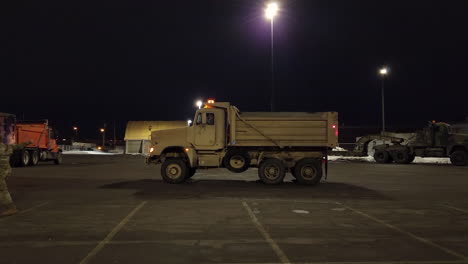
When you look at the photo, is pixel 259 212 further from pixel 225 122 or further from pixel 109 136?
pixel 109 136

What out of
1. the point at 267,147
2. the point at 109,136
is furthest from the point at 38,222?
the point at 109,136

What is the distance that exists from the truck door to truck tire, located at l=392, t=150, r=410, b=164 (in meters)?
23.4

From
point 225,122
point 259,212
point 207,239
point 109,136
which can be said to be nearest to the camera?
point 207,239

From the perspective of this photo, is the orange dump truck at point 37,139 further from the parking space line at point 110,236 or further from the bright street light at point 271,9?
the parking space line at point 110,236

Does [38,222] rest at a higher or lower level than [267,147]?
lower

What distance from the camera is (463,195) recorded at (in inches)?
543

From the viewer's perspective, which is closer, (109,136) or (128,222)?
(128,222)

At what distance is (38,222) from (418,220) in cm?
806

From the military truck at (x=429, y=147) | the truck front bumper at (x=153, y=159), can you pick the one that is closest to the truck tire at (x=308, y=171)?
the truck front bumper at (x=153, y=159)

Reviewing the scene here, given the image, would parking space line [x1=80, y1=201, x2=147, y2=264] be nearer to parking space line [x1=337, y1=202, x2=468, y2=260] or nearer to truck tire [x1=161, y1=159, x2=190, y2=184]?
parking space line [x1=337, y1=202, x2=468, y2=260]

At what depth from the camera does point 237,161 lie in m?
16.8

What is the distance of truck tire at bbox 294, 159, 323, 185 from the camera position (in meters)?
16.5

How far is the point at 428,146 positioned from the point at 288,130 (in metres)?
22.6

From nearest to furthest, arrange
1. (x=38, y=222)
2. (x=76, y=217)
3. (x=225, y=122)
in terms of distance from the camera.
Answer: (x=38, y=222) < (x=76, y=217) < (x=225, y=122)
